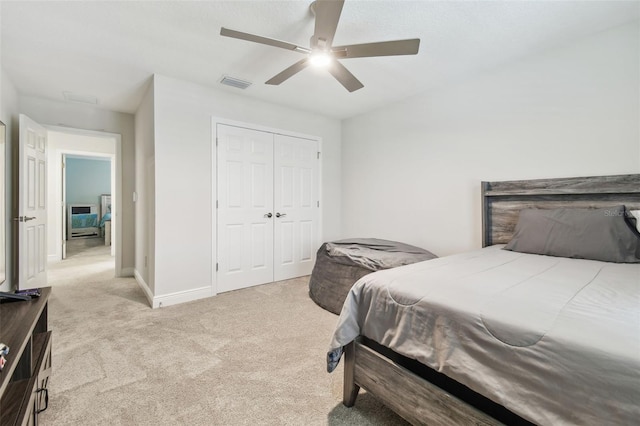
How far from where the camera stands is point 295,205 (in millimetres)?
4020

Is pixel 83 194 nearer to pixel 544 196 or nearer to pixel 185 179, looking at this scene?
pixel 185 179

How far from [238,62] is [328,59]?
111cm

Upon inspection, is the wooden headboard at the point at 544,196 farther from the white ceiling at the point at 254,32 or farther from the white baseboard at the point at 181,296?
the white baseboard at the point at 181,296

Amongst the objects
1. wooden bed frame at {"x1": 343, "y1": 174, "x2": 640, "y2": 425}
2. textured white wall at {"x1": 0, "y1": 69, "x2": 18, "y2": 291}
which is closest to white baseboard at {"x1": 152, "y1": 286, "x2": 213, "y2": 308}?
textured white wall at {"x1": 0, "y1": 69, "x2": 18, "y2": 291}

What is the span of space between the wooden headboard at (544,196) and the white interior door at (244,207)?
251cm

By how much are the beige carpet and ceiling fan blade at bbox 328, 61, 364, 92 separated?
82.2 inches

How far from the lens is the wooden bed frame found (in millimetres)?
1047

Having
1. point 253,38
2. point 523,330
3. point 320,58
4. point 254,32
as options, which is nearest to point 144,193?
point 254,32

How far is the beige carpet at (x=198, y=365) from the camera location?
1.43 metres

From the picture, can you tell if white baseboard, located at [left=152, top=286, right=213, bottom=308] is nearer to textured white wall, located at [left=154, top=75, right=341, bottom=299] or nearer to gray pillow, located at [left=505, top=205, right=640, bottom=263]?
textured white wall, located at [left=154, top=75, right=341, bottom=299]

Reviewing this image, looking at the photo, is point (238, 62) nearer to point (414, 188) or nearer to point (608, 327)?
point (414, 188)

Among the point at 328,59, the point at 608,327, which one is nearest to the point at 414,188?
the point at 328,59

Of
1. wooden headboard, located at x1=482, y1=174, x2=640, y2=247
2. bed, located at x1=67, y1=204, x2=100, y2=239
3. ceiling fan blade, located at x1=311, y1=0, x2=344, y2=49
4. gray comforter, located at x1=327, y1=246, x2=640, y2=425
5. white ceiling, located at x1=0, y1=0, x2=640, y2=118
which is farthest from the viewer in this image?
bed, located at x1=67, y1=204, x2=100, y2=239

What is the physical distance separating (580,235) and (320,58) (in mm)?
2220
